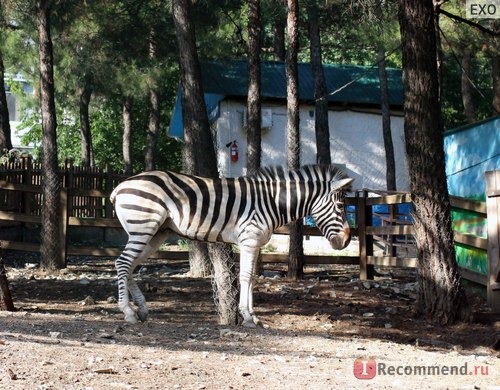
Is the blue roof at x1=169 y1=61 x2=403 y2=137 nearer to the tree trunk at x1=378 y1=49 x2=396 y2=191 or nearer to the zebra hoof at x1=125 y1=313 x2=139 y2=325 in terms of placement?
the tree trunk at x1=378 y1=49 x2=396 y2=191

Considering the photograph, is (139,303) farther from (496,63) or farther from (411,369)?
(496,63)

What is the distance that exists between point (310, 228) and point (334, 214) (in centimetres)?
512

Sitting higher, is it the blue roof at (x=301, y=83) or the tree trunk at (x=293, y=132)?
the blue roof at (x=301, y=83)

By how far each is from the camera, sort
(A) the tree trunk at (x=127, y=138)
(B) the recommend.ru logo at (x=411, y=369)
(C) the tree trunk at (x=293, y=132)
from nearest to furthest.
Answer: (B) the recommend.ru logo at (x=411, y=369)
(C) the tree trunk at (x=293, y=132)
(A) the tree trunk at (x=127, y=138)

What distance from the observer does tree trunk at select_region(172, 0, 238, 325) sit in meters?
10.4

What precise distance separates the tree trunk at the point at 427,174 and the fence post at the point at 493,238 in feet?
2.30

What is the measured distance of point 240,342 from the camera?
8375 mm

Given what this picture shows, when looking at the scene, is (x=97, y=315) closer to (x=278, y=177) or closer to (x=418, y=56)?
(x=278, y=177)

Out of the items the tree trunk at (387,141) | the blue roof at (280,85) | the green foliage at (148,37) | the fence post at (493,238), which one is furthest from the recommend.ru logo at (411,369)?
the blue roof at (280,85)

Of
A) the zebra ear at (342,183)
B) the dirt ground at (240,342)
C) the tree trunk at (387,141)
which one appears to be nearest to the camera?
the dirt ground at (240,342)

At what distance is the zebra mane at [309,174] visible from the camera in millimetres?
10945

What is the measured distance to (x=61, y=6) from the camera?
2014 cm

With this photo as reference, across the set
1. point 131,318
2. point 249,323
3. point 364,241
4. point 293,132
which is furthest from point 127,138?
point 249,323

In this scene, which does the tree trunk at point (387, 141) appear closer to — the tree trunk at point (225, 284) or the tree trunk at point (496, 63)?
the tree trunk at point (496, 63)
